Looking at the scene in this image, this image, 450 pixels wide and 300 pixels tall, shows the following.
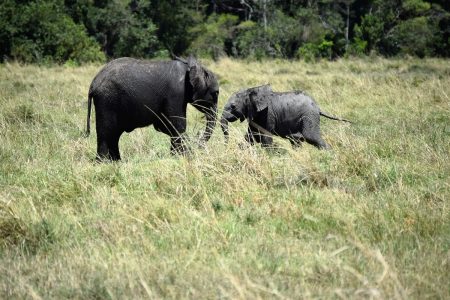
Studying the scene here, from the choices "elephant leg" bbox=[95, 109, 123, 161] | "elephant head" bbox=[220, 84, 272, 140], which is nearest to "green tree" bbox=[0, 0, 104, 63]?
"elephant head" bbox=[220, 84, 272, 140]

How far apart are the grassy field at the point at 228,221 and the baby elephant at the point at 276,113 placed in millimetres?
528

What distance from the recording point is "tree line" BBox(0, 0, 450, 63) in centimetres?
2764

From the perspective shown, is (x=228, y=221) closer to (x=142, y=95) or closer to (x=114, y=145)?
(x=142, y=95)

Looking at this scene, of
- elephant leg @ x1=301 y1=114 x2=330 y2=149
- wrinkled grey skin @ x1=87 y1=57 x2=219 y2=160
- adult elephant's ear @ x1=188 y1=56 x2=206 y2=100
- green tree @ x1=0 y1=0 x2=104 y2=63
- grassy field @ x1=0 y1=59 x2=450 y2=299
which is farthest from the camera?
green tree @ x1=0 y1=0 x2=104 y2=63

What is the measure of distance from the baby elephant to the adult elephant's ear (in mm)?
760

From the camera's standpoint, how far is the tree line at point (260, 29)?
90.7ft

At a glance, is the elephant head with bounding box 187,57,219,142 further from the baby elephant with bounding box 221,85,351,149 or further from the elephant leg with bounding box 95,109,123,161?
the elephant leg with bounding box 95,109,123,161

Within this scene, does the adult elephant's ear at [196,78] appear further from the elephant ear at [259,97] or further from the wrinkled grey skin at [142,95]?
the elephant ear at [259,97]

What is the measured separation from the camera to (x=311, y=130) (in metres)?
7.83

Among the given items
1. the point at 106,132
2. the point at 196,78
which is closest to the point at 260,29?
the point at 196,78

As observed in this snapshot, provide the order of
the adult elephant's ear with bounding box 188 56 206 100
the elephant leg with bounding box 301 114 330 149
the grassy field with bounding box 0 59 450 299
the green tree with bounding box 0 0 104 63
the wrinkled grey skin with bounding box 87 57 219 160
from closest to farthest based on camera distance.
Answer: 1. the grassy field with bounding box 0 59 450 299
2. the wrinkled grey skin with bounding box 87 57 219 160
3. the adult elephant's ear with bounding box 188 56 206 100
4. the elephant leg with bounding box 301 114 330 149
5. the green tree with bounding box 0 0 104 63

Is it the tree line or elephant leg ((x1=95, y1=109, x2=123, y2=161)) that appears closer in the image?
elephant leg ((x1=95, y1=109, x2=123, y2=161))

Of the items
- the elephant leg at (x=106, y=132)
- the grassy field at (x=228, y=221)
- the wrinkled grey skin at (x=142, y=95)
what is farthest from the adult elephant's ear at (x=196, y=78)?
the elephant leg at (x=106, y=132)

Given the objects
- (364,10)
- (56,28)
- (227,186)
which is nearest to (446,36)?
(364,10)
